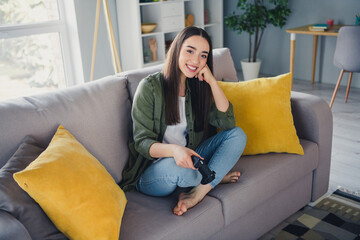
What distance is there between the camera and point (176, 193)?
157cm

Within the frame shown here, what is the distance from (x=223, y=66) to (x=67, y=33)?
201 cm

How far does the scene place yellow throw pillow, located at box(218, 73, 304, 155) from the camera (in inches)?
71.4

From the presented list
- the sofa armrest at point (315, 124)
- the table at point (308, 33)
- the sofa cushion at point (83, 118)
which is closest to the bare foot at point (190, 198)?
the sofa cushion at point (83, 118)

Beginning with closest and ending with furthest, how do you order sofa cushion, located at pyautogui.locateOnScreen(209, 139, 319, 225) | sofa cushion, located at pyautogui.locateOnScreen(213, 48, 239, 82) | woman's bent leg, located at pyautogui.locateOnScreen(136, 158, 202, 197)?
woman's bent leg, located at pyautogui.locateOnScreen(136, 158, 202, 197), sofa cushion, located at pyautogui.locateOnScreen(209, 139, 319, 225), sofa cushion, located at pyautogui.locateOnScreen(213, 48, 239, 82)

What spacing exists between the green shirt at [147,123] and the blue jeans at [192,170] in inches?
2.1

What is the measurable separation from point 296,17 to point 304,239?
3420 millimetres

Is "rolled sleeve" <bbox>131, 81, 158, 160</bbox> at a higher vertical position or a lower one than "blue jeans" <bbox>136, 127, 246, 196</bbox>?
higher

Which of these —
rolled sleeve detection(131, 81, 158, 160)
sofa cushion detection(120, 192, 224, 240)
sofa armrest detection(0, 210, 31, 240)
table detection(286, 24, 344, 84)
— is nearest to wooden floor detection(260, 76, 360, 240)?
table detection(286, 24, 344, 84)

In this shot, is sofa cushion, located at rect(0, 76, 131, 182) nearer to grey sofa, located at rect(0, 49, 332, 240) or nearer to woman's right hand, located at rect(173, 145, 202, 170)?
grey sofa, located at rect(0, 49, 332, 240)

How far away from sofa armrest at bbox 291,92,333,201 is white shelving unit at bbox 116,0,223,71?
2.13 m

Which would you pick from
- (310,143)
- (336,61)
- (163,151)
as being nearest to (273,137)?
(310,143)

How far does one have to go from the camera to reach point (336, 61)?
3.56 m

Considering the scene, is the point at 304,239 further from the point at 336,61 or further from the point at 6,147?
the point at 336,61

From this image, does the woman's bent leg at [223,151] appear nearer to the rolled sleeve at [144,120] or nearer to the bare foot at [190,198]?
the bare foot at [190,198]
